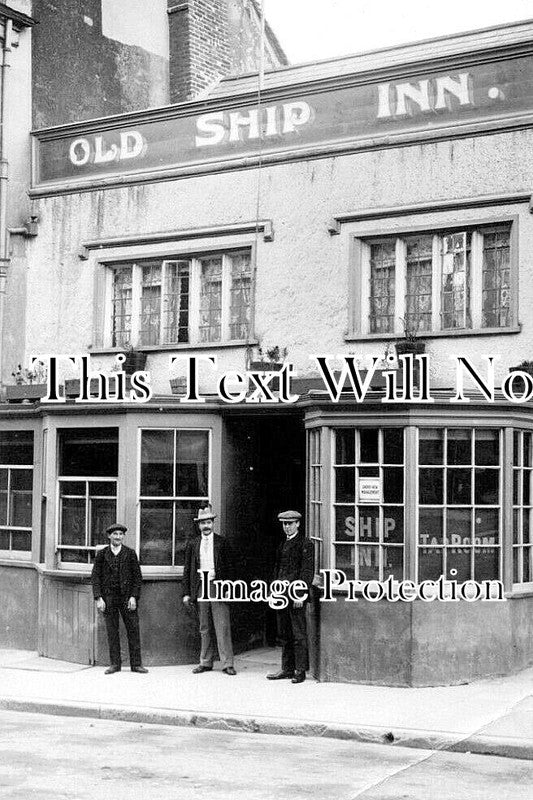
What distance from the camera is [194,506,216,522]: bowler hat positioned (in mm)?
Result: 13945

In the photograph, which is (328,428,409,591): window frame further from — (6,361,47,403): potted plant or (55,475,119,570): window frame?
(6,361,47,403): potted plant

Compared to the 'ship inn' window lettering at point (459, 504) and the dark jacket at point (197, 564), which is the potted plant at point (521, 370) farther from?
the dark jacket at point (197, 564)

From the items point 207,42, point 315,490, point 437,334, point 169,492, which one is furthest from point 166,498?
point 207,42

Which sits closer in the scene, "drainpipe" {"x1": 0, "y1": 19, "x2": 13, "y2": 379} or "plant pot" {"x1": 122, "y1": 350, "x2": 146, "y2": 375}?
"plant pot" {"x1": 122, "y1": 350, "x2": 146, "y2": 375}

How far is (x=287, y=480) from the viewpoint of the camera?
15695 millimetres

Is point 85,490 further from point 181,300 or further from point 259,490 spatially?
point 181,300

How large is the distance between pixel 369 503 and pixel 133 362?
Result: 486cm

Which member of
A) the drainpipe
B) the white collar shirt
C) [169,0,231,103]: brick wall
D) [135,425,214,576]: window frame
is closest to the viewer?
the white collar shirt

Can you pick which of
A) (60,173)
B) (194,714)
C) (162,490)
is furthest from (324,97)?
(194,714)

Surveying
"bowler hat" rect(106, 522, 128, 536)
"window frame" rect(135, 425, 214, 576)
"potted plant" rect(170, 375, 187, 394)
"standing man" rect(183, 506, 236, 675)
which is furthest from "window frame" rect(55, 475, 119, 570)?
"potted plant" rect(170, 375, 187, 394)

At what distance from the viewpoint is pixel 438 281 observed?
14.8 m

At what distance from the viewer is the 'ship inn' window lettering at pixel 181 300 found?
53.7ft

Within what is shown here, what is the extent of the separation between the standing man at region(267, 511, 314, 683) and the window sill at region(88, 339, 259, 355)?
3.34 m

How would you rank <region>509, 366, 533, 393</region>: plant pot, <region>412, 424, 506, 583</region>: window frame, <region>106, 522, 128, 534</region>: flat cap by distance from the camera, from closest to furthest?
1. <region>412, 424, 506, 583</region>: window frame
2. <region>509, 366, 533, 393</region>: plant pot
3. <region>106, 522, 128, 534</region>: flat cap
